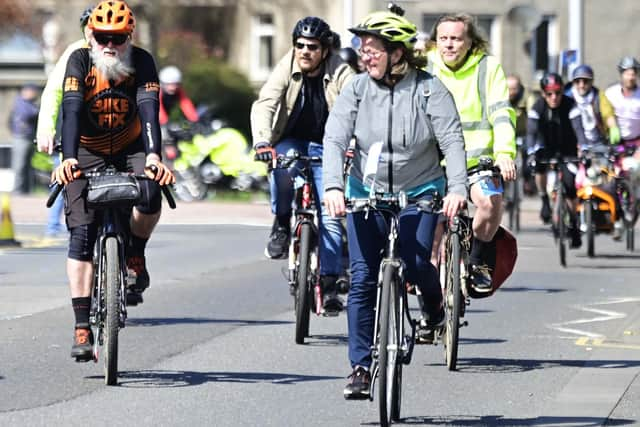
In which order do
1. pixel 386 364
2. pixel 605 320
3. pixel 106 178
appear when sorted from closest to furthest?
1. pixel 386 364
2. pixel 106 178
3. pixel 605 320

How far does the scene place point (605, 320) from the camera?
11234 mm

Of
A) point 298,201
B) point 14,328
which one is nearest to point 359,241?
point 298,201

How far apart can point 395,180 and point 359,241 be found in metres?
0.33

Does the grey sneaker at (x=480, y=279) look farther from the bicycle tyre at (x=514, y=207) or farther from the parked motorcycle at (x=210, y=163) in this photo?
the parked motorcycle at (x=210, y=163)

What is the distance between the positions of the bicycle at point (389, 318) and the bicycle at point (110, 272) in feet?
4.40

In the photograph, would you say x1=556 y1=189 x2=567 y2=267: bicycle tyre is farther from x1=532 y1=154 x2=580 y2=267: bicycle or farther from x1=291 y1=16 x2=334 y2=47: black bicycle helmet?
x1=291 y1=16 x2=334 y2=47: black bicycle helmet

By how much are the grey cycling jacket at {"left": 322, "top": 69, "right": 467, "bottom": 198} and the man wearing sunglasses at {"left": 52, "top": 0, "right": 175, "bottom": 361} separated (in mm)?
1180

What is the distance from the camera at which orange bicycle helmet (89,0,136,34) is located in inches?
322

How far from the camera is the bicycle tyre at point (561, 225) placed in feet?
50.1

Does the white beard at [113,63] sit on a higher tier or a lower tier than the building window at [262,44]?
lower

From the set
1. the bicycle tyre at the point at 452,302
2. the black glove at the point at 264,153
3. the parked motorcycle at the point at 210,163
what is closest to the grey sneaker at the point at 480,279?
the bicycle tyre at the point at 452,302

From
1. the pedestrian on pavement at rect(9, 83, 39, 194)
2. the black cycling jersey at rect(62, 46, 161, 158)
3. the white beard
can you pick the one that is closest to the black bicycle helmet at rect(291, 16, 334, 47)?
the black cycling jersey at rect(62, 46, 161, 158)

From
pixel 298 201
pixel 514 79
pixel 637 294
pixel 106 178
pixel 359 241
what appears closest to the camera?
pixel 359 241

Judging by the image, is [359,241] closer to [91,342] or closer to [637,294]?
[91,342]
